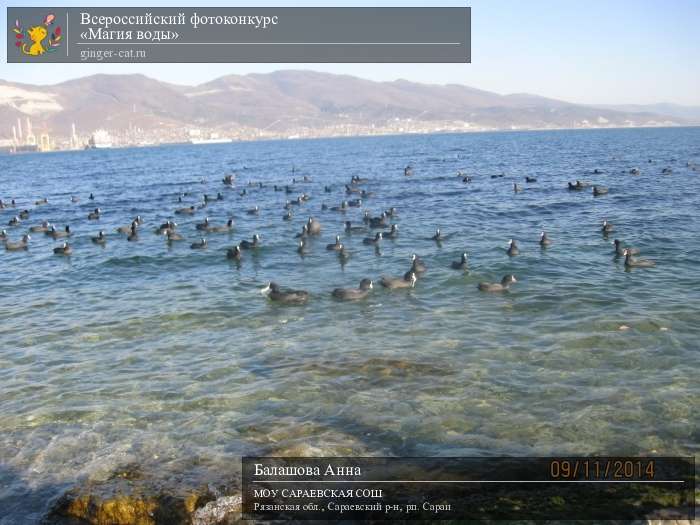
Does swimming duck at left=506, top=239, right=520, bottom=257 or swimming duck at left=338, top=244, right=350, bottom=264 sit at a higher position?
swimming duck at left=506, top=239, right=520, bottom=257

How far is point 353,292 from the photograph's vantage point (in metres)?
17.4

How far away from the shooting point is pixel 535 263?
20.6 meters

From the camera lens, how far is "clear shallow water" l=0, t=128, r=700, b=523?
9141 millimetres

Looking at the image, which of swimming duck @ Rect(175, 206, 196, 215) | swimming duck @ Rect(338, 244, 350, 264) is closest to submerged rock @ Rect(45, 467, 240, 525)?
swimming duck @ Rect(338, 244, 350, 264)

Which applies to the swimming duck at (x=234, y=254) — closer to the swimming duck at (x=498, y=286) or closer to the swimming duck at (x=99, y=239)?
the swimming duck at (x=99, y=239)

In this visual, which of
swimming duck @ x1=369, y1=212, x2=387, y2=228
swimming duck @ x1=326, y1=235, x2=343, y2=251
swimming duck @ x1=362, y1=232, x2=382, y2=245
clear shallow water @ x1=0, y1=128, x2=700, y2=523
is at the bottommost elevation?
clear shallow water @ x1=0, y1=128, x2=700, y2=523

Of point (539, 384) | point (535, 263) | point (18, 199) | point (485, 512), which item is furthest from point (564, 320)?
point (18, 199)

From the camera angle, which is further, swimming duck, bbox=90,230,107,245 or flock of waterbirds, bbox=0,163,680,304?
swimming duck, bbox=90,230,107,245

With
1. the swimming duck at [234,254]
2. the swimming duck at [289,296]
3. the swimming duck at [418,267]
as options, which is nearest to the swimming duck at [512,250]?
the swimming duck at [418,267]

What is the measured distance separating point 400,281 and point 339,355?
5.97 metres

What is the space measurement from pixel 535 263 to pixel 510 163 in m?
46.9

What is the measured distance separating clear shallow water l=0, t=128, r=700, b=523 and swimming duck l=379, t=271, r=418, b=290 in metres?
0.39

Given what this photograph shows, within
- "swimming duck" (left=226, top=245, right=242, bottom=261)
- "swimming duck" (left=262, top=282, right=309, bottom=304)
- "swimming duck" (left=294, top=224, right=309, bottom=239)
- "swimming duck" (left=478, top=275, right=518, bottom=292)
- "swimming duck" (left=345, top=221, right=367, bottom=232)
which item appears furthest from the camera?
"swimming duck" (left=345, top=221, right=367, bottom=232)

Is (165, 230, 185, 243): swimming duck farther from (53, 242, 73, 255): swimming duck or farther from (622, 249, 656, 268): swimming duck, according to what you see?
(622, 249, 656, 268): swimming duck
